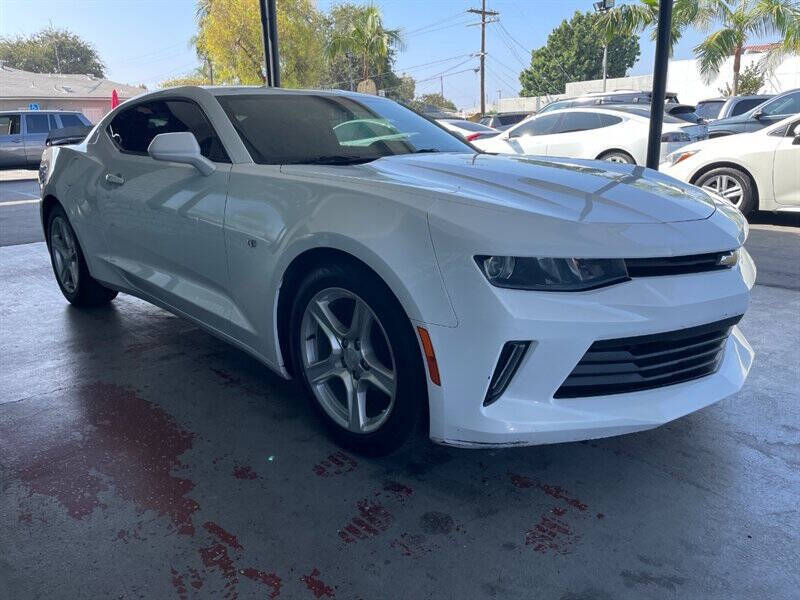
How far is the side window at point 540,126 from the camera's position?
10742 mm

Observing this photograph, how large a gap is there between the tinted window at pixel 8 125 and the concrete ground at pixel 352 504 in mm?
18205

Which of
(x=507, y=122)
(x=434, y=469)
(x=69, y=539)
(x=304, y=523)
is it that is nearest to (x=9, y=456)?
(x=69, y=539)

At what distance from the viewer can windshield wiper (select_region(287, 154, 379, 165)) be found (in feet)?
9.81

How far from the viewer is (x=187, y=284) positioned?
3.31m

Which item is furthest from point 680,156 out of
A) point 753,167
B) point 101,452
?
point 101,452

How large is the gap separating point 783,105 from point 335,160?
33.8 feet

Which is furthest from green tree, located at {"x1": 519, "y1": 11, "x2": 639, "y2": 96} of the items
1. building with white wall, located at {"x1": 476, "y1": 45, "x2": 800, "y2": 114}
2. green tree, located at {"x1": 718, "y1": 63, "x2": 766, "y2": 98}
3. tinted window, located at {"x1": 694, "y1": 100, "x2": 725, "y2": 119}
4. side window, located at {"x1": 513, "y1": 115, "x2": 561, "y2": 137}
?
side window, located at {"x1": 513, "y1": 115, "x2": 561, "y2": 137}

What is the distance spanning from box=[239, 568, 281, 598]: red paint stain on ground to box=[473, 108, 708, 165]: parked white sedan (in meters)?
8.25

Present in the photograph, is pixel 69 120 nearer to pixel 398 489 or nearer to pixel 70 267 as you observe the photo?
pixel 70 267

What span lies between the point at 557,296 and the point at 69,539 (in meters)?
1.74

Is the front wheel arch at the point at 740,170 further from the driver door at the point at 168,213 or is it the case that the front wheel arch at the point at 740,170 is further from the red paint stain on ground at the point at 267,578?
the red paint stain on ground at the point at 267,578

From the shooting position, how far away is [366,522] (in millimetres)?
2238

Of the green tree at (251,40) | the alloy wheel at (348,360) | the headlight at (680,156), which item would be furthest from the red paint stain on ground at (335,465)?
the green tree at (251,40)

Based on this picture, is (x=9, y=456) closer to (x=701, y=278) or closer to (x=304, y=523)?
(x=304, y=523)
